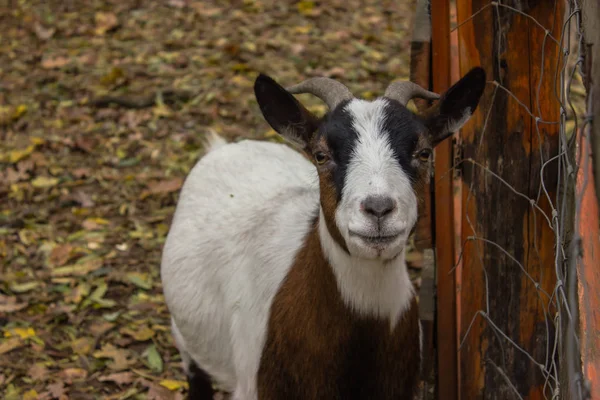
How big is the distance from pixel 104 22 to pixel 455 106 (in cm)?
697

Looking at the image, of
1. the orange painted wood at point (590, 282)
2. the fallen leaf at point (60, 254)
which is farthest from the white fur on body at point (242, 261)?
the fallen leaf at point (60, 254)

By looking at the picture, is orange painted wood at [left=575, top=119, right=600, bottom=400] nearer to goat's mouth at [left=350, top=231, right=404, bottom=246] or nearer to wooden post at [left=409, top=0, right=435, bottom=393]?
goat's mouth at [left=350, top=231, right=404, bottom=246]

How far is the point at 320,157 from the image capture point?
333cm

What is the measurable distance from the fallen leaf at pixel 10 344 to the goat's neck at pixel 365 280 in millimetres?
2561

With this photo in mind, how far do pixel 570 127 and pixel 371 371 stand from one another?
13.1 ft

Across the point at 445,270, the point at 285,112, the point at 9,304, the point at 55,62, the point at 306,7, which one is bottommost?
the point at 9,304

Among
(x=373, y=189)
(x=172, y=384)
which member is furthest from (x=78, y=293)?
(x=373, y=189)

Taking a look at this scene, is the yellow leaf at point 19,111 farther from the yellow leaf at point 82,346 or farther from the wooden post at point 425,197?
the wooden post at point 425,197

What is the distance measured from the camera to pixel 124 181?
23.0 feet

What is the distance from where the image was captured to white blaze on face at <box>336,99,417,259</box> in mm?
2943

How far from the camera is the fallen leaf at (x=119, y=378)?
16.2 ft

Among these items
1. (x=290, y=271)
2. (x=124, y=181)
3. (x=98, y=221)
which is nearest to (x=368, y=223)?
(x=290, y=271)

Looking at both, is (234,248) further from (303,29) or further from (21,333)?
(303,29)

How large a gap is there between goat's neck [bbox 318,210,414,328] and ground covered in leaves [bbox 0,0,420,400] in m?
1.96
